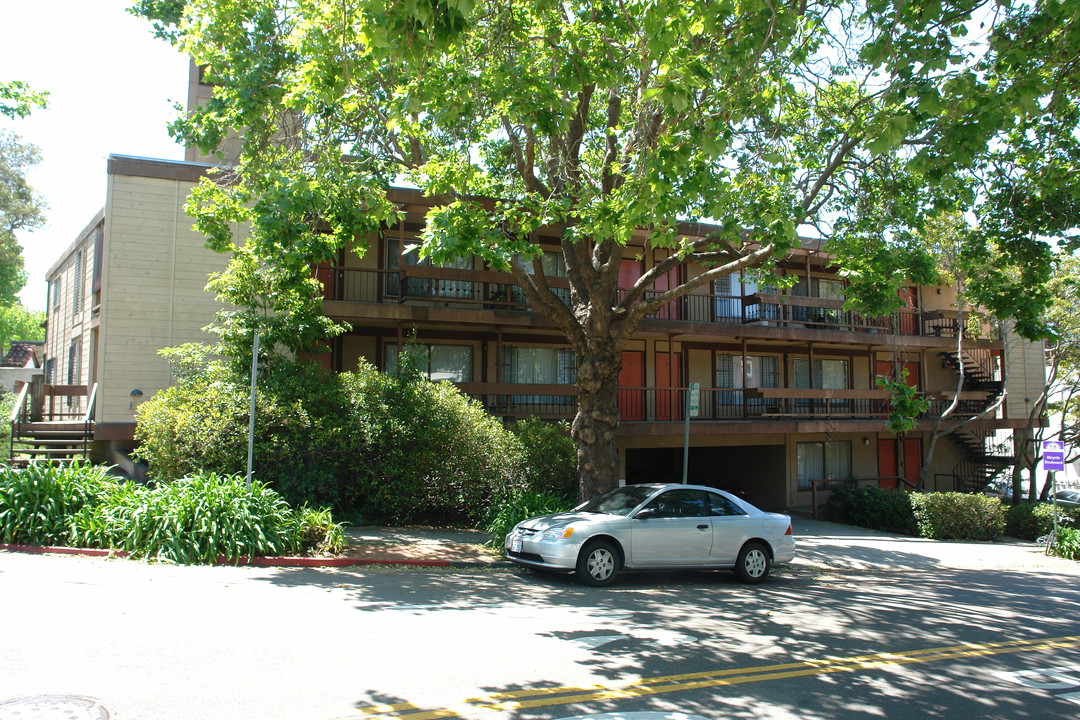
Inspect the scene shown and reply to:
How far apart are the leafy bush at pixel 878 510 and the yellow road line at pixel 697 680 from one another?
12374 millimetres

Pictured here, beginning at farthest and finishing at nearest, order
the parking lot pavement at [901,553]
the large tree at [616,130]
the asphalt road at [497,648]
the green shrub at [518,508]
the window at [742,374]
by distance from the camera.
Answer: the window at [742,374], the parking lot pavement at [901,553], the green shrub at [518,508], the large tree at [616,130], the asphalt road at [497,648]

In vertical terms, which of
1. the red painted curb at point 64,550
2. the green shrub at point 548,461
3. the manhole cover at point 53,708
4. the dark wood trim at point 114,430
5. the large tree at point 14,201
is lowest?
the manhole cover at point 53,708

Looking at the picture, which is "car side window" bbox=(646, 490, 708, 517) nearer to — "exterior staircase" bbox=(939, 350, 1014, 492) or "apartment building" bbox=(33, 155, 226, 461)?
"apartment building" bbox=(33, 155, 226, 461)

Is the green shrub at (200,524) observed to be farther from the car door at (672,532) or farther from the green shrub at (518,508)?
the car door at (672,532)

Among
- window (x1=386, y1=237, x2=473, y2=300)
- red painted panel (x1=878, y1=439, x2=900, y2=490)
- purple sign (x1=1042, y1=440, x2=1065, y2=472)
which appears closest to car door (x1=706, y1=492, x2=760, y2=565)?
window (x1=386, y1=237, x2=473, y2=300)

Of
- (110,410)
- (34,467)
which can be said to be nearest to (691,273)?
(110,410)

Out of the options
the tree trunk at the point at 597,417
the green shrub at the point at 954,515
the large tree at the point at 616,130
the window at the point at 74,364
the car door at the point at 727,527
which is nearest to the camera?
the large tree at the point at 616,130

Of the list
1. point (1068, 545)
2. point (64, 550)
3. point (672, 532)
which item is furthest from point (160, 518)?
point (1068, 545)

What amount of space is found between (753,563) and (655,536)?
175cm

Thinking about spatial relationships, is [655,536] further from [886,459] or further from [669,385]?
[886,459]

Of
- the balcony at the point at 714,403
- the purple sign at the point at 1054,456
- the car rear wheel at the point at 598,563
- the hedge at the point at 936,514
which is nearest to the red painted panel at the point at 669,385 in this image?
the balcony at the point at 714,403

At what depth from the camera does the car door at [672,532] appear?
34.6ft

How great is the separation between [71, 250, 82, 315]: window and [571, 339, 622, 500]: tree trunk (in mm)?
15975

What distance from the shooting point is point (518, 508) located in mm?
13180
